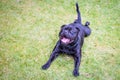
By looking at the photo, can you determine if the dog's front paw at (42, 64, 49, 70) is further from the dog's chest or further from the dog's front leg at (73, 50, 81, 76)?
the dog's front leg at (73, 50, 81, 76)

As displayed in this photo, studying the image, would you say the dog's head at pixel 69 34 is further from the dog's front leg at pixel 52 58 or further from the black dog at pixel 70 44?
the dog's front leg at pixel 52 58

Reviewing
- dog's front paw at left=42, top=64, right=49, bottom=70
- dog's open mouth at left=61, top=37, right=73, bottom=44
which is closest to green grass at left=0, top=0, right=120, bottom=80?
dog's front paw at left=42, top=64, right=49, bottom=70

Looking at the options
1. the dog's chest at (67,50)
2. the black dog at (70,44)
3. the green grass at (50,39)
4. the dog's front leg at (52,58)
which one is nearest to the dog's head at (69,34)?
the black dog at (70,44)

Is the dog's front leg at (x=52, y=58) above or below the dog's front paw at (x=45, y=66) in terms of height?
above

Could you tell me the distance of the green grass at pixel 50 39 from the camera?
140 inches

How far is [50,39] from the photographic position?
14.1 ft

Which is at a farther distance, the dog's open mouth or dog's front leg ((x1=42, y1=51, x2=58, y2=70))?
dog's front leg ((x1=42, y1=51, x2=58, y2=70))

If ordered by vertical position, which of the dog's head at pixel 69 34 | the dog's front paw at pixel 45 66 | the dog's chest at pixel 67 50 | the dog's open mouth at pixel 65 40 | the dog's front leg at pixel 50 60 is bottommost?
the dog's front paw at pixel 45 66

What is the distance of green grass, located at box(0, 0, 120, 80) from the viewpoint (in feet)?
11.7

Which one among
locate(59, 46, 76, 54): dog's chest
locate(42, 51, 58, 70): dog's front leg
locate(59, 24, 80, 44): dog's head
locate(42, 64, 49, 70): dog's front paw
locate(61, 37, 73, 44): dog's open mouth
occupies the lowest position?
locate(42, 64, 49, 70): dog's front paw

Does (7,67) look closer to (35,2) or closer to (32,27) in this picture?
(32,27)

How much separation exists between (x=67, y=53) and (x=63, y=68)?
10.6 inches

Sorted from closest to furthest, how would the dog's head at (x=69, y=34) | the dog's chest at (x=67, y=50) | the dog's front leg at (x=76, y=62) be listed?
the dog's head at (x=69, y=34) → the dog's front leg at (x=76, y=62) → the dog's chest at (x=67, y=50)

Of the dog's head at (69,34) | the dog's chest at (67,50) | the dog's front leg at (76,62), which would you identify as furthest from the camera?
the dog's chest at (67,50)
